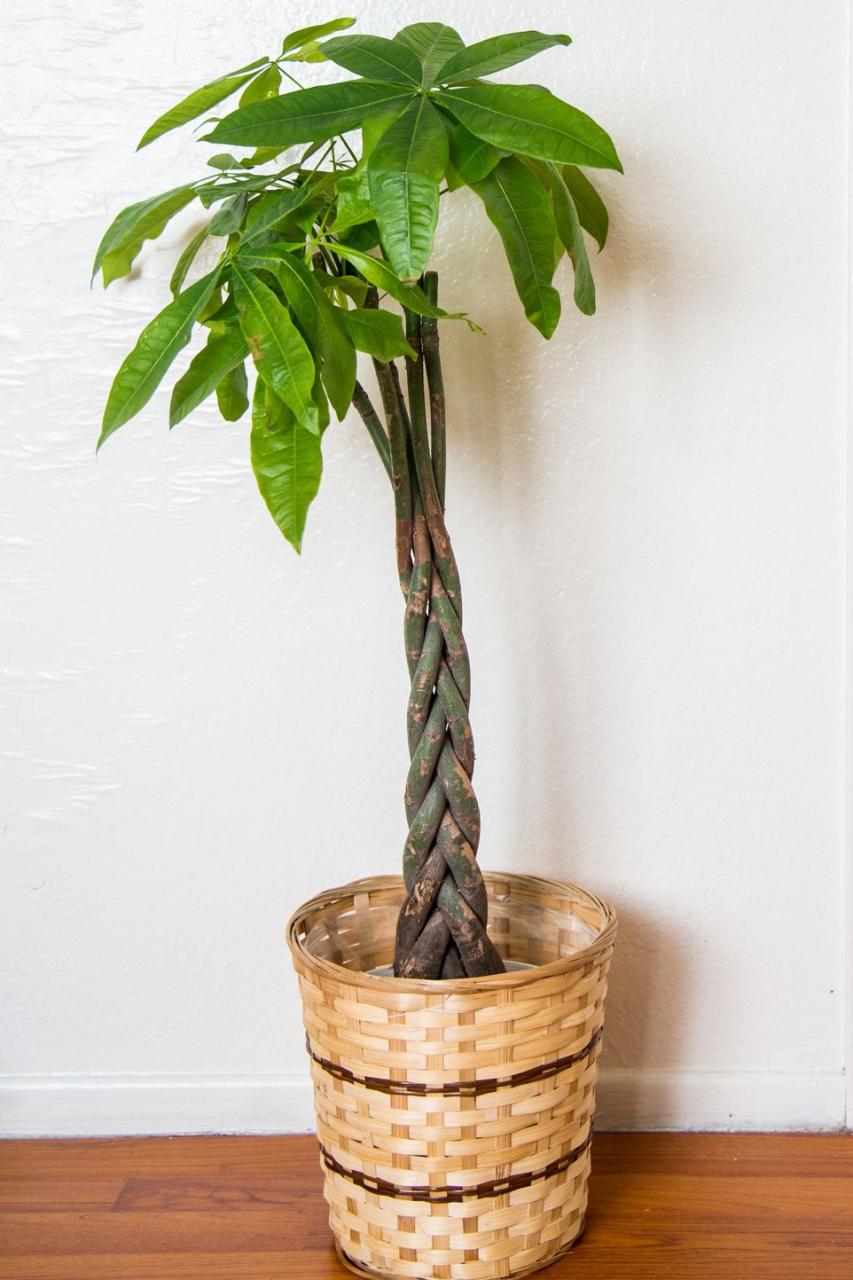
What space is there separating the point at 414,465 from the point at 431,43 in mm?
343

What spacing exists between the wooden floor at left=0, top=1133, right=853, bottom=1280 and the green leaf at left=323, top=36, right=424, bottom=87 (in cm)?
100

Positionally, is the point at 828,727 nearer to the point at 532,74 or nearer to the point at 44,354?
the point at 532,74

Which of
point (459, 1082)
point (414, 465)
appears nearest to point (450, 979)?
point (459, 1082)

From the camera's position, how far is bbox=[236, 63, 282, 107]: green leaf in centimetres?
104

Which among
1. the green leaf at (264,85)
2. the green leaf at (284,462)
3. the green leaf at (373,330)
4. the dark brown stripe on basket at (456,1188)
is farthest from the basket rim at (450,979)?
the green leaf at (264,85)

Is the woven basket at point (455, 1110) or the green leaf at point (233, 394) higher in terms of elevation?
the green leaf at point (233, 394)

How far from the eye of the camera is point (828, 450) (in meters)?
1.24

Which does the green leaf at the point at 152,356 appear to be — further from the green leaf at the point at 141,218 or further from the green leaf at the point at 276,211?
the green leaf at the point at 141,218

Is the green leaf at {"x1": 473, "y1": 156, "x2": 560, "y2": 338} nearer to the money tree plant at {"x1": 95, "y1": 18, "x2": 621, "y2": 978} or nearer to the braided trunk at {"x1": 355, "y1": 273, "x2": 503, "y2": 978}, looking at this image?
the money tree plant at {"x1": 95, "y1": 18, "x2": 621, "y2": 978}

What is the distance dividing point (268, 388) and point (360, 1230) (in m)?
0.73

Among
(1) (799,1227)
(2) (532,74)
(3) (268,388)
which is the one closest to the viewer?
(3) (268,388)

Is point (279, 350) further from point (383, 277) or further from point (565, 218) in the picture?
point (565, 218)

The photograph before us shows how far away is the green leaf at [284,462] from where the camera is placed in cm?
80

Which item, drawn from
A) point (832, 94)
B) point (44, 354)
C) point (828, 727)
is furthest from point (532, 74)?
point (828, 727)
